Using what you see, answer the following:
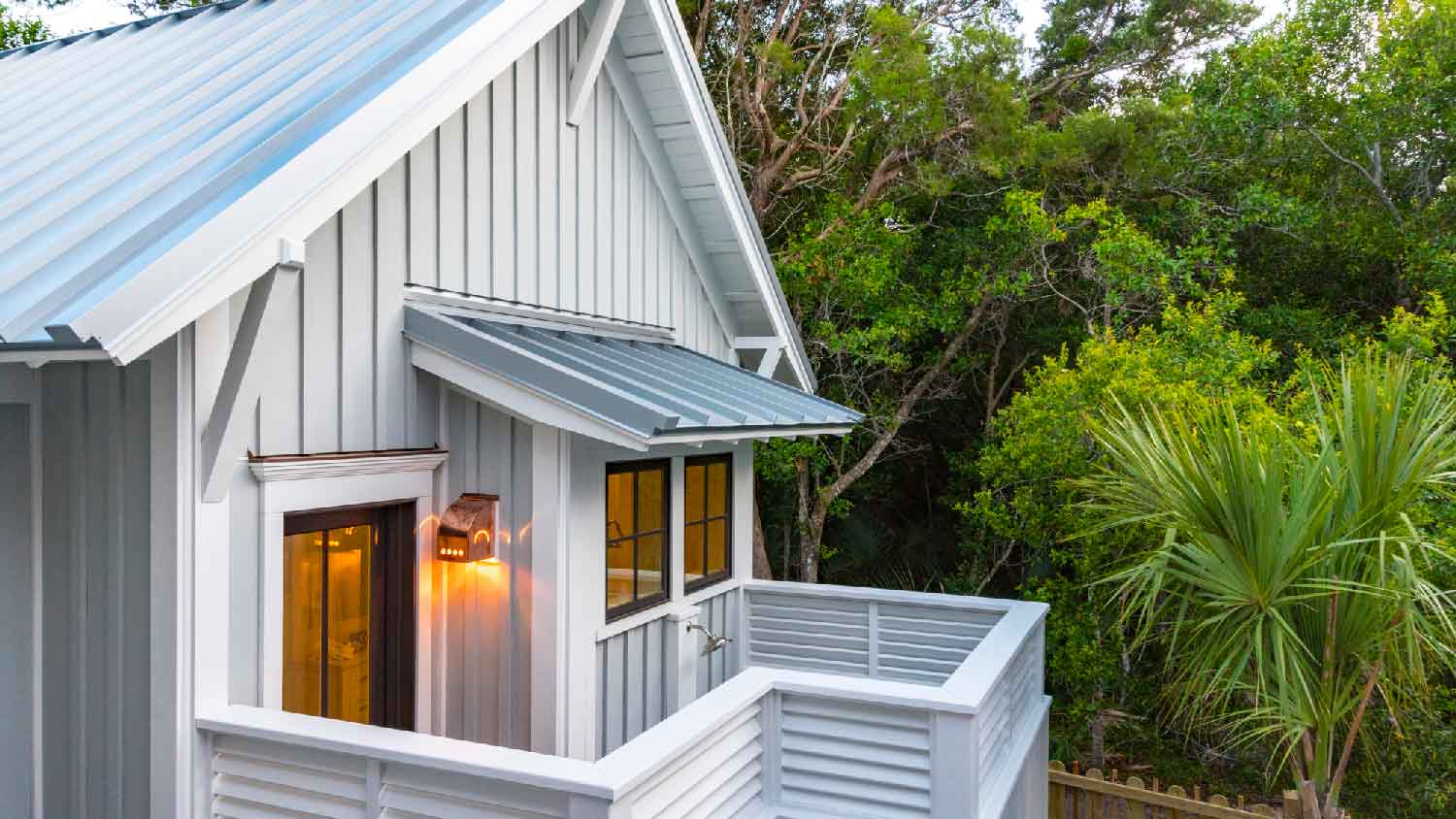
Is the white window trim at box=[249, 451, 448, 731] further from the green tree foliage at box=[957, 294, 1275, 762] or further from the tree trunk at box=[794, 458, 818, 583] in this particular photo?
the tree trunk at box=[794, 458, 818, 583]

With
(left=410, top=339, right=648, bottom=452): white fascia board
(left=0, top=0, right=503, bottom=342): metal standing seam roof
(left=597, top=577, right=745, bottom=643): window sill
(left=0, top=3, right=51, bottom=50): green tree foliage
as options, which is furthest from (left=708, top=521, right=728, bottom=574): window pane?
(left=0, top=3, right=51, bottom=50): green tree foliage

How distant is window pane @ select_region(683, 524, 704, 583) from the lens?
251 inches

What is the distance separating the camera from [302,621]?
13.0 ft

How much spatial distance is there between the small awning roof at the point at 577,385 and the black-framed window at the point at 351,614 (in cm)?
75

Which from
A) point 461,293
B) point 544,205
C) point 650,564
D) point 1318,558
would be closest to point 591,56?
point 544,205

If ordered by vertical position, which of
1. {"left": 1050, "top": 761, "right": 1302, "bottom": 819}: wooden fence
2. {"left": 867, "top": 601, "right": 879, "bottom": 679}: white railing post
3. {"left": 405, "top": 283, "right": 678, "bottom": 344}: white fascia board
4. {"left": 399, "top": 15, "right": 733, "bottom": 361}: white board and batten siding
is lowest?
{"left": 1050, "top": 761, "right": 1302, "bottom": 819}: wooden fence

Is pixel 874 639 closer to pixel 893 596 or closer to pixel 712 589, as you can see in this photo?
pixel 893 596

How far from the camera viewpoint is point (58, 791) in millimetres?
3678

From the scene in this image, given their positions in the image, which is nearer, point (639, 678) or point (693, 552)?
point (639, 678)

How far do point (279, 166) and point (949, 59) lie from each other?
7.98 m

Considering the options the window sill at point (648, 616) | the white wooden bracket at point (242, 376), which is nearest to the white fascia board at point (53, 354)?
the white wooden bracket at point (242, 376)

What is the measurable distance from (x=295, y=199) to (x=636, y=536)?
9.84 ft

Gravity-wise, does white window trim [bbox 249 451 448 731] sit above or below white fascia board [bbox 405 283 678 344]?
below

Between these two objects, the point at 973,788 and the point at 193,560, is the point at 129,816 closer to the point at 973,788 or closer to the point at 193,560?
the point at 193,560
